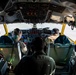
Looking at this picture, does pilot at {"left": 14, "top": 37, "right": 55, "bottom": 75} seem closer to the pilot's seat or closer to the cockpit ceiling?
the cockpit ceiling

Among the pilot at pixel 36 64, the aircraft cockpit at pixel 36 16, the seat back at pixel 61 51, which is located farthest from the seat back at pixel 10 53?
the pilot at pixel 36 64

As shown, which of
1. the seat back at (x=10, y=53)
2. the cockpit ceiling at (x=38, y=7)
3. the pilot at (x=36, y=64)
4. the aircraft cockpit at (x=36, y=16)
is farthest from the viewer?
the seat back at (x=10, y=53)

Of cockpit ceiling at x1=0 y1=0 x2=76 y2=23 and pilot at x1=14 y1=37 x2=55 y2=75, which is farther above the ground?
cockpit ceiling at x1=0 y1=0 x2=76 y2=23

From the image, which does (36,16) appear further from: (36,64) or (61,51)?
(36,64)

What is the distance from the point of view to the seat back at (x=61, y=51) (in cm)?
608

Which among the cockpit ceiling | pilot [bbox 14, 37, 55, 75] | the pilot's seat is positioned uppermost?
the cockpit ceiling

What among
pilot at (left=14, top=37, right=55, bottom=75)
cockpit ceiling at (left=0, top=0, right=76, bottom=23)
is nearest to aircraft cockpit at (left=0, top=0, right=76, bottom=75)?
cockpit ceiling at (left=0, top=0, right=76, bottom=23)

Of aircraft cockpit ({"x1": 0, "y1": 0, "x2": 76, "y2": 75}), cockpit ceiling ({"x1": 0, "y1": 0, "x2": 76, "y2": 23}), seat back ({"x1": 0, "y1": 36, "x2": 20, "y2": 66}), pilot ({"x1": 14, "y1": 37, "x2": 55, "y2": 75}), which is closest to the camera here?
pilot ({"x1": 14, "y1": 37, "x2": 55, "y2": 75})

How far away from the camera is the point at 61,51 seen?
613 cm

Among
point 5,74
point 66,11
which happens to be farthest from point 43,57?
point 66,11

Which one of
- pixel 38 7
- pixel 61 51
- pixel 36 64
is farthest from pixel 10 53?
pixel 36 64

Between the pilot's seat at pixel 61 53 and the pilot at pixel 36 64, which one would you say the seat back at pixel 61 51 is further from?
the pilot at pixel 36 64

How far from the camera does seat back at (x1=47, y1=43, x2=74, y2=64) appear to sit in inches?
239

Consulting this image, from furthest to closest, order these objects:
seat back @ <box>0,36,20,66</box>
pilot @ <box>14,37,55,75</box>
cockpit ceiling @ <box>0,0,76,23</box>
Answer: seat back @ <box>0,36,20,66</box>, cockpit ceiling @ <box>0,0,76,23</box>, pilot @ <box>14,37,55,75</box>
